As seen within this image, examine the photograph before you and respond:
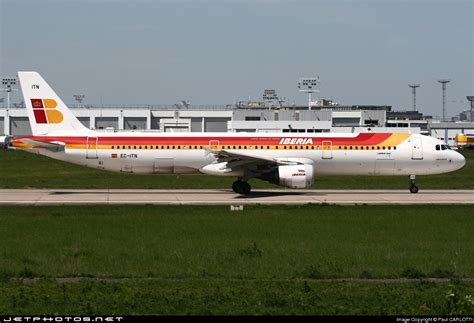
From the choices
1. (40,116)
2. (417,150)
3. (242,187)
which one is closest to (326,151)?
(242,187)

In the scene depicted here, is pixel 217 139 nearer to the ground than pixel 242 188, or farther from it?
farther from it

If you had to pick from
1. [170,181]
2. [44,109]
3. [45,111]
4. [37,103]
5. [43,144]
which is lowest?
[170,181]

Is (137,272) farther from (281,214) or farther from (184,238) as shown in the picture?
(281,214)

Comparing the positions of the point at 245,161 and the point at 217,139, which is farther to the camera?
the point at 217,139

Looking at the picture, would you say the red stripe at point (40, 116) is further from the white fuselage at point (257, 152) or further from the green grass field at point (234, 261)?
the green grass field at point (234, 261)

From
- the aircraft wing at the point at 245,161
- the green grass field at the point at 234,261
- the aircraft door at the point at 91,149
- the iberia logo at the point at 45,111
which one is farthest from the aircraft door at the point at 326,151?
the iberia logo at the point at 45,111

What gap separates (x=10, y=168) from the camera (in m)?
60.1

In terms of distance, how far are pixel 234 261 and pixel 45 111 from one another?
76.0 ft

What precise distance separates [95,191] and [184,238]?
18.7 metres

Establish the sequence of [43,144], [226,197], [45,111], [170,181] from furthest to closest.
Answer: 1. [170,181]
2. [45,111]
3. [43,144]
4. [226,197]

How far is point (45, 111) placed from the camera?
3769 cm

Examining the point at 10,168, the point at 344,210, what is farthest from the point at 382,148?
the point at 10,168

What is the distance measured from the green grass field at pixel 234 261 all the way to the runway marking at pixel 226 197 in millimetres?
4701

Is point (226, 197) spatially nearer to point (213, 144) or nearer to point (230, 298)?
point (213, 144)
